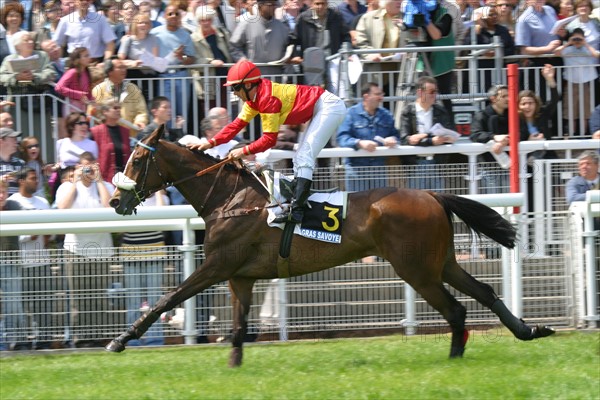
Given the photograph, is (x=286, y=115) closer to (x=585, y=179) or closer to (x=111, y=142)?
(x=111, y=142)

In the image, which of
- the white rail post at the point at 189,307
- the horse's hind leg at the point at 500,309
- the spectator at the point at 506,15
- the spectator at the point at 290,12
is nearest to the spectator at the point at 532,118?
the spectator at the point at 506,15

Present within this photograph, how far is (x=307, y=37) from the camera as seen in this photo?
445 inches

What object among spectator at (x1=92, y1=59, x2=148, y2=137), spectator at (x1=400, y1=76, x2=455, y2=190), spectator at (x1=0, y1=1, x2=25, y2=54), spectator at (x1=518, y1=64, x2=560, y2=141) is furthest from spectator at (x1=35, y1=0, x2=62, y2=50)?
spectator at (x1=518, y1=64, x2=560, y2=141)

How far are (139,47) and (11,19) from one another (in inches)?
52.0

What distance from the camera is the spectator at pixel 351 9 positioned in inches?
467

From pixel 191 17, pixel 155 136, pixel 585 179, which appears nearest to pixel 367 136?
pixel 585 179

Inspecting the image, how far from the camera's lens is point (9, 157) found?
32.0 feet

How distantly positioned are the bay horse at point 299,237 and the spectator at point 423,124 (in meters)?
1.80

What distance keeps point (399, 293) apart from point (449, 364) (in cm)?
183

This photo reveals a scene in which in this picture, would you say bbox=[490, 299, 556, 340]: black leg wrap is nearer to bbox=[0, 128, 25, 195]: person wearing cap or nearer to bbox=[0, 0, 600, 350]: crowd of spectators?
bbox=[0, 0, 600, 350]: crowd of spectators

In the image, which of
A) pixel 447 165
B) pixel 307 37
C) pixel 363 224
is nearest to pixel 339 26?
pixel 307 37

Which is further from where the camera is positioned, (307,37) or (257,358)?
(307,37)

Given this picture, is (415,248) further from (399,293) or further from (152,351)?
(152,351)

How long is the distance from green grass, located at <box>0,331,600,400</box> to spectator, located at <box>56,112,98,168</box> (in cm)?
214
